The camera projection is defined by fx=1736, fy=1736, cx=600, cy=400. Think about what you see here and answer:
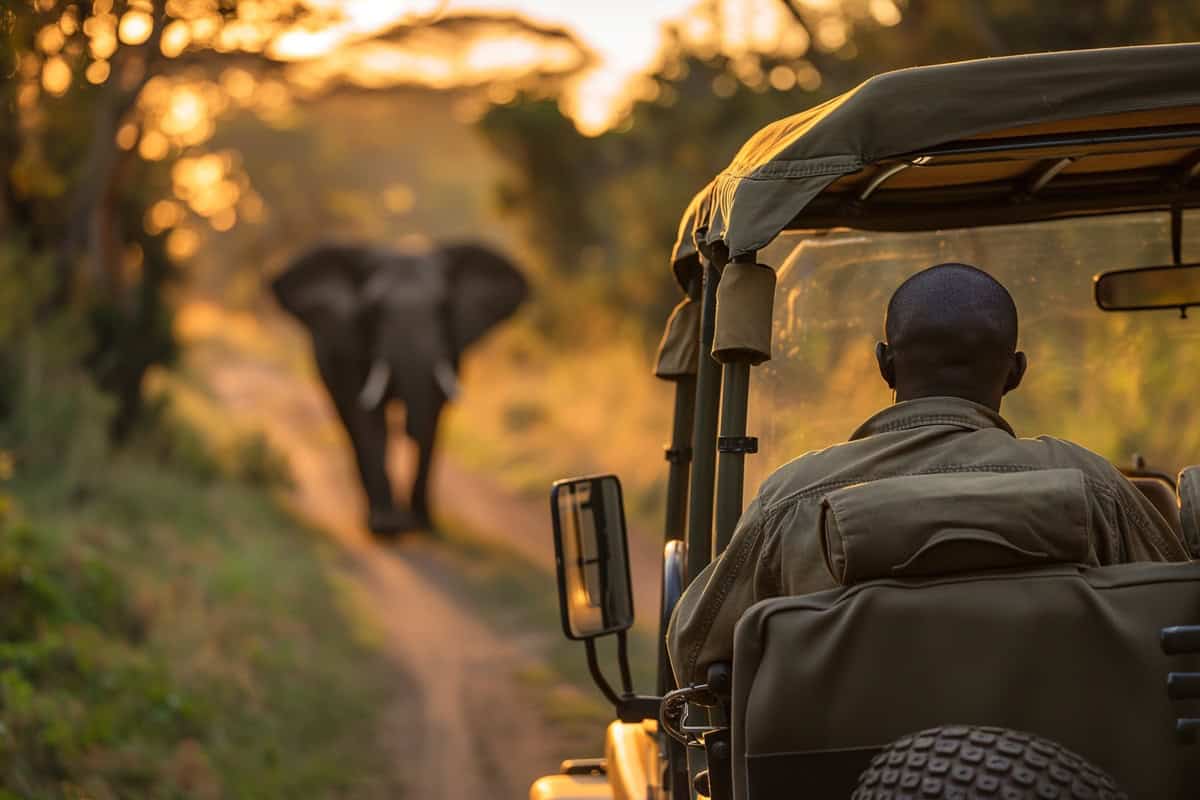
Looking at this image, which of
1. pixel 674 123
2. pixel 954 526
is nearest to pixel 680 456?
pixel 954 526

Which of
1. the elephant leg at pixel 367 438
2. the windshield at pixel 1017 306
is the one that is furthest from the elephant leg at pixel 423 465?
the windshield at pixel 1017 306

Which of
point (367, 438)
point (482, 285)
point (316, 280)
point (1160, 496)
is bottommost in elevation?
point (367, 438)

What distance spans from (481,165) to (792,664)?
56.3 m

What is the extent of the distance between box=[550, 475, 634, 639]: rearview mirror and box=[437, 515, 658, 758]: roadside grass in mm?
4729

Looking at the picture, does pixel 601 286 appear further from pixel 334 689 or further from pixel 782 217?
pixel 782 217

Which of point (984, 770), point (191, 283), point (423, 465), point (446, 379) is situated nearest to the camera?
point (984, 770)

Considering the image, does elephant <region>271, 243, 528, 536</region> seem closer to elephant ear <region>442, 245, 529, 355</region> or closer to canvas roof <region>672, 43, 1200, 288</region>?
elephant ear <region>442, 245, 529, 355</region>

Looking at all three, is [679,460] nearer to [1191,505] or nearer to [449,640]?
[1191,505]

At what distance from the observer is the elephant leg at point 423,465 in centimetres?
1532

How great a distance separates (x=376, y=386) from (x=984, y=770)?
46.6 ft

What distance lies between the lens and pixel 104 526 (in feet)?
31.9

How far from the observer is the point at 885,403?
3.90 meters

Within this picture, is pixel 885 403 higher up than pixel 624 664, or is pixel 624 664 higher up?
pixel 885 403

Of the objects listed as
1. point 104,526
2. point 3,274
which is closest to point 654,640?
point 104,526
